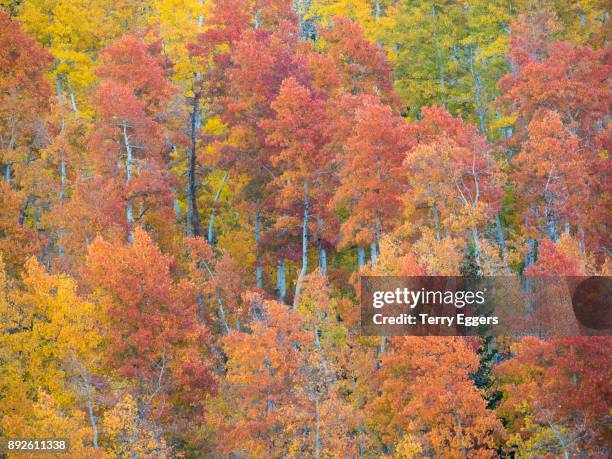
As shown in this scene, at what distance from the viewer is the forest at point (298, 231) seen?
34.7 meters

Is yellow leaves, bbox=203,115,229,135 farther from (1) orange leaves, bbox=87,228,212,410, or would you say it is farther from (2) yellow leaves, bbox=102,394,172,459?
(2) yellow leaves, bbox=102,394,172,459

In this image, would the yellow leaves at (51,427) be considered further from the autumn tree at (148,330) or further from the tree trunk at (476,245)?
the tree trunk at (476,245)

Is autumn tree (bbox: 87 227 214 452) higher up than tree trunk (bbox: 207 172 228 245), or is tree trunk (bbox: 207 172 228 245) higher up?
→ tree trunk (bbox: 207 172 228 245)

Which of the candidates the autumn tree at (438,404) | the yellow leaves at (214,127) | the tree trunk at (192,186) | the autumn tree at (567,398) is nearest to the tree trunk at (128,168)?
the tree trunk at (192,186)

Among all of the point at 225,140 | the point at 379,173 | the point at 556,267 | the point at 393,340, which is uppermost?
the point at 225,140

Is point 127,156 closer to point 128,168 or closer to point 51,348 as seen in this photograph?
point 128,168

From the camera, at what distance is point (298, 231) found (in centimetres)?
4525

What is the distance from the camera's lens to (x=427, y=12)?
55.6 metres

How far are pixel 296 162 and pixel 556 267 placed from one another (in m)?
14.3

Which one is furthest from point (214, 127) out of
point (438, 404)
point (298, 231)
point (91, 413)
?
point (438, 404)

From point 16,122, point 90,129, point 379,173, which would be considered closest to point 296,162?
point 379,173

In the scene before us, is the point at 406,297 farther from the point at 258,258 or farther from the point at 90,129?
the point at 90,129

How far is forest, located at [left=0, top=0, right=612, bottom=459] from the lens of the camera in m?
34.7

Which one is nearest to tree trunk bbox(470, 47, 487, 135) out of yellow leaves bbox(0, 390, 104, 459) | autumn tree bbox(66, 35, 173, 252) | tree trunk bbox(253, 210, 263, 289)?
tree trunk bbox(253, 210, 263, 289)
